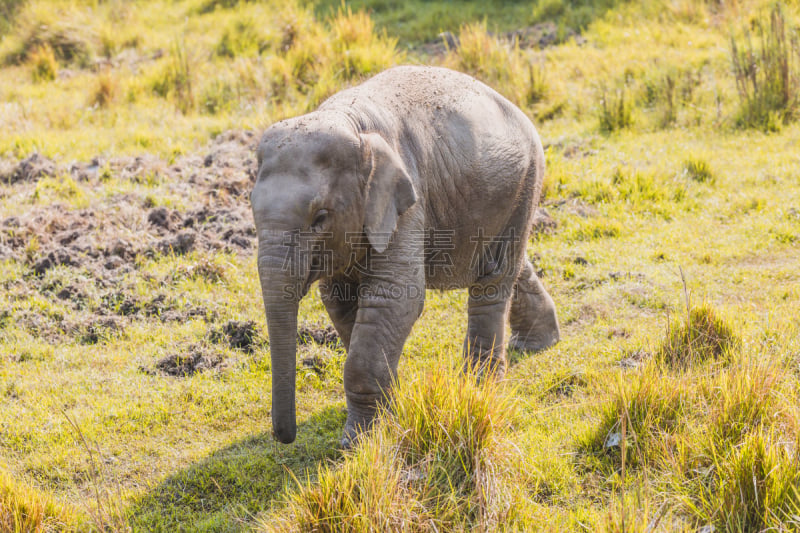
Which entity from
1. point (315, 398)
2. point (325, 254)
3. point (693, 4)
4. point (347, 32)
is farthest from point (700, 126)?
point (325, 254)

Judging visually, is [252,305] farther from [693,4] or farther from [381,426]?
[693,4]

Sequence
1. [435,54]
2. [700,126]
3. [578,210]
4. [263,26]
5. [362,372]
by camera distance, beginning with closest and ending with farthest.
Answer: [362,372]
[578,210]
[700,126]
[435,54]
[263,26]

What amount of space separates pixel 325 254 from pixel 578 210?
5048 mm

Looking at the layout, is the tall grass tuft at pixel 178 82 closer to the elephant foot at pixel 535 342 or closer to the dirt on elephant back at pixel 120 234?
the dirt on elephant back at pixel 120 234

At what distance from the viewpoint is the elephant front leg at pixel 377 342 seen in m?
4.80

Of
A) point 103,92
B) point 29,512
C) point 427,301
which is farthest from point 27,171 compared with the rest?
point 29,512

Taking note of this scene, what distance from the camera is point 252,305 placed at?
7.48 meters

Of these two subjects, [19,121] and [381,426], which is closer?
[381,426]

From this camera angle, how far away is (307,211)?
4.33 meters

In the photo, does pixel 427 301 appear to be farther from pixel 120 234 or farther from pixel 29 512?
pixel 29 512

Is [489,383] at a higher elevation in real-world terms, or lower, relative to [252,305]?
higher

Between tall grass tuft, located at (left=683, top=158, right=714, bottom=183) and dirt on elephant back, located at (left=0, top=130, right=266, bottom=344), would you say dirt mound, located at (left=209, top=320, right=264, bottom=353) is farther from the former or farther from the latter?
tall grass tuft, located at (left=683, top=158, right=714, bottom=183)

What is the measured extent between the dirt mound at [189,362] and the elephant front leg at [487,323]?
2114mm

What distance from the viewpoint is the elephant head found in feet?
14.1
